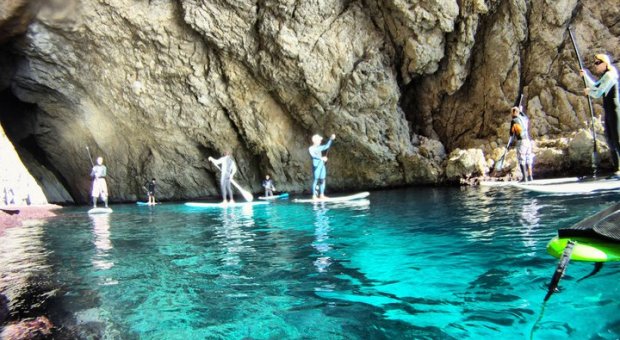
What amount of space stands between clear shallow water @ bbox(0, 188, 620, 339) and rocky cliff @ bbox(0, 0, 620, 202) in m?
12.8

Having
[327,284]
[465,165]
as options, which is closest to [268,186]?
[465,165]

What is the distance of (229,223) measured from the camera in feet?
29.6

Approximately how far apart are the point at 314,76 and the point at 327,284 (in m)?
15.5

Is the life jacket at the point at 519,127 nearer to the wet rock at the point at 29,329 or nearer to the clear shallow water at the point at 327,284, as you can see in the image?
the clear shallow water at the point at 327,284

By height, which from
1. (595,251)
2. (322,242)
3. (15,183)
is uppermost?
(15,183)

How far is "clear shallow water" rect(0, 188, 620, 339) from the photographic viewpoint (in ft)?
9.16

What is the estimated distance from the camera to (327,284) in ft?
12.3

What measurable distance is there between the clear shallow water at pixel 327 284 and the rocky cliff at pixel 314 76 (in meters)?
12.8

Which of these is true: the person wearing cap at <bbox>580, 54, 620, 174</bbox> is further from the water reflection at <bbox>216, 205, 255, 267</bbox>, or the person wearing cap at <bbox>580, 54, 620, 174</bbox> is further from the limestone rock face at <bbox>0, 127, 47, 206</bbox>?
the limestone rock face at <bbox>0, 127, 47, 206</bbox>

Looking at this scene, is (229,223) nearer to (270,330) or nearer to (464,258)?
(464,258)

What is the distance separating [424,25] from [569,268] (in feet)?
52.9

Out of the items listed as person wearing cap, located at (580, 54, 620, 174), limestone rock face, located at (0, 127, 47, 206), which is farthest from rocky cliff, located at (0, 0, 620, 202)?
person wearing cap, located at (580, 54, 620, 174)

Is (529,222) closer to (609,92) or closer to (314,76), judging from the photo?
(609,92)

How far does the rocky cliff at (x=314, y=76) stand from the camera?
17.7 meters
